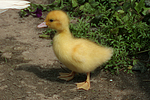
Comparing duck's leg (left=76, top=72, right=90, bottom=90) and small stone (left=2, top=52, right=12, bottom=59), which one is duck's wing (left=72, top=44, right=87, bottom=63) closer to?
duck's leg (left=76, top=72, right=90, bottom=90)

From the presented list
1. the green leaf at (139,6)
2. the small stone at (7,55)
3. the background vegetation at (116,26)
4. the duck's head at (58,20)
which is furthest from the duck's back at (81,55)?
the green leaf at (139,6)

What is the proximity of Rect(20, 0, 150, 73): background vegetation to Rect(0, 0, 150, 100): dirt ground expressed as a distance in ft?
0.92

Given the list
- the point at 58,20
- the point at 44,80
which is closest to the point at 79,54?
the point at 58,20

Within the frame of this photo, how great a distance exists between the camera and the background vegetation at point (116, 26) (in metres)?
4.05

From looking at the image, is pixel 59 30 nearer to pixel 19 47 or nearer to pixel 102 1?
pixel 19 47

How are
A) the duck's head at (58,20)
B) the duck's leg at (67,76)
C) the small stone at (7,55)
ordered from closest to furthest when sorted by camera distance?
1. the duck's head at (58,20)
2. the duck's leg at (67,76)
3. the small stone at (7,55)

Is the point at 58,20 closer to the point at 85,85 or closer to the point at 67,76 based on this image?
the point at 67,76

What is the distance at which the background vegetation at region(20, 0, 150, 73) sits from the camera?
4047mm

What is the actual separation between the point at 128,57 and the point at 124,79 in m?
0.59

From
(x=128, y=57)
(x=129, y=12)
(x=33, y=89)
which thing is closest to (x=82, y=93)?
(x=33, y=89)

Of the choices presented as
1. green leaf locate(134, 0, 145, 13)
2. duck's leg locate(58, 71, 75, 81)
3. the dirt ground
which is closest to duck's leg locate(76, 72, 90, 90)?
the dirt ground

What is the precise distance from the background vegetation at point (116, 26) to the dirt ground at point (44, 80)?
0.92ft

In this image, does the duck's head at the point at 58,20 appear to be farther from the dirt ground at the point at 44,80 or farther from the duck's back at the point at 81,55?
the dirt ground at the point at 44,80

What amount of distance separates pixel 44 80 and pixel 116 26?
2.01 meters
